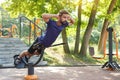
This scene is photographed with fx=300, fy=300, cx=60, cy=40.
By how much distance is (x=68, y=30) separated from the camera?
1345cm

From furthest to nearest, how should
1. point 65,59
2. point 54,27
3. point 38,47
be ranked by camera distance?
point 65,59
point 38,47
point 54,27

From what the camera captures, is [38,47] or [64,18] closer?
[64,18]

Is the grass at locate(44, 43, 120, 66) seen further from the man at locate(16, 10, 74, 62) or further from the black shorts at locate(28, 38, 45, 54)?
the man at locate(16, 10, 74, 62)

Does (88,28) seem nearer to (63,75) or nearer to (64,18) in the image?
(63,75)

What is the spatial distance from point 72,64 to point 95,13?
2850 millimetres

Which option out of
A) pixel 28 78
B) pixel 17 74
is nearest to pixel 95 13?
pixel 17 74

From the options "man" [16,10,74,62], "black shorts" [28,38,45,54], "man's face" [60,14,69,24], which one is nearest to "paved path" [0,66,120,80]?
"black shorts" [28,38,45,54]

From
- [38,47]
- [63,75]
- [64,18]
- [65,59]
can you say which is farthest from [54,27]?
[65,59]

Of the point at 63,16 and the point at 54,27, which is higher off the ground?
the point at 63,16

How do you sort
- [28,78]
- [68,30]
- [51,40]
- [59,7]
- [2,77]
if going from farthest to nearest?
[68,30], [59,7], [2,77], [28,78], [51,40]

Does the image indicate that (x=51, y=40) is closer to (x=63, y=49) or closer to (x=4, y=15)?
(x=63, y=49)

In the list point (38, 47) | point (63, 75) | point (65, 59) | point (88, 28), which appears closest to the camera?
point (38, 47)

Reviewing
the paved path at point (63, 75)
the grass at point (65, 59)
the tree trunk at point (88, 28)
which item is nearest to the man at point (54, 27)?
the paved path at point (63, 75)

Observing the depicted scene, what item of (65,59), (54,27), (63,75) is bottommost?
(65,59)
